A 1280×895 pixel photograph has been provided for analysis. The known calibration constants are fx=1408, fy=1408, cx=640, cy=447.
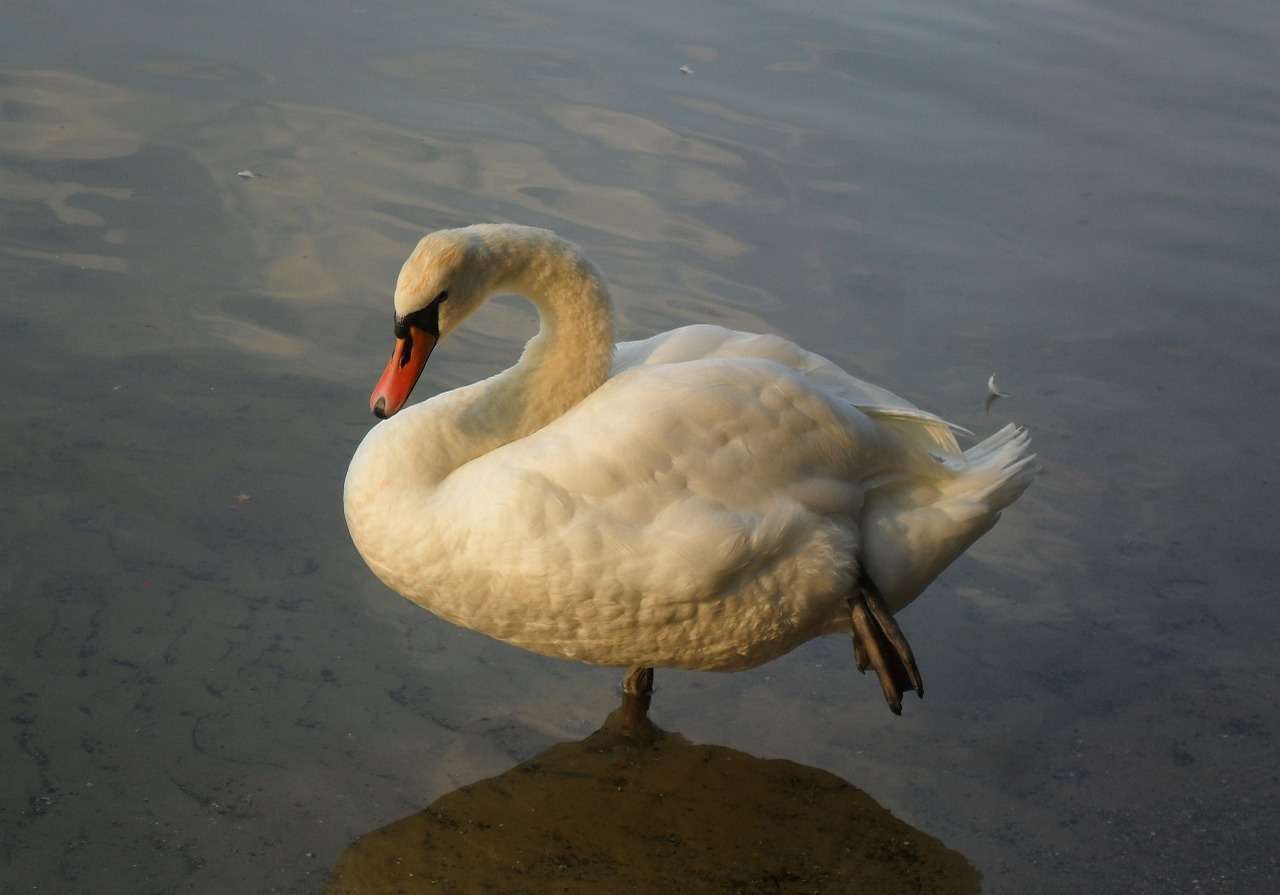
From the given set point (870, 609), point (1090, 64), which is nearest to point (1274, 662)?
point (870, 609)

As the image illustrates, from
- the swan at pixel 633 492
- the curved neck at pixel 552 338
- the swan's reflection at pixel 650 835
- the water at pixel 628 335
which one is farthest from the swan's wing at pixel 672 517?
the water at pixel 628 335

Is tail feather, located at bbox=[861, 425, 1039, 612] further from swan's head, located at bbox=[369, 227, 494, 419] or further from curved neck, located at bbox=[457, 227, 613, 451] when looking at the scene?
swan's head, located at bbox=[369, 227, 494, 419]

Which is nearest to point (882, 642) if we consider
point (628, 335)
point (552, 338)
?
point (552, 338)

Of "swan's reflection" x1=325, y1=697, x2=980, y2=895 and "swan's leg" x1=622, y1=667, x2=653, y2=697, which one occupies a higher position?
"swan's leg" x1=622, y1=667, x2=653, y2=697

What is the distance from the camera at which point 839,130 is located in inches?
323

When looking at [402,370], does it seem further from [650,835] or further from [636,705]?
[650,835]

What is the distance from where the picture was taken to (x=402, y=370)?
368 centimetres

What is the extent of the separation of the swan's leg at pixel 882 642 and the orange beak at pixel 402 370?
1.35 meters

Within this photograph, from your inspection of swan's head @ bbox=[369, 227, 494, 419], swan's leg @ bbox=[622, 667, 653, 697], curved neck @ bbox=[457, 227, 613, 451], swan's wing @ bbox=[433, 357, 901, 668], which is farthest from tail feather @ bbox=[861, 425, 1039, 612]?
swan's head @ bbox=[369, 227, 494, 419]

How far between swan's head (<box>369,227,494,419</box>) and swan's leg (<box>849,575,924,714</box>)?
4.42 feet

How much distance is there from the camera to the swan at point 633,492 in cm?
351

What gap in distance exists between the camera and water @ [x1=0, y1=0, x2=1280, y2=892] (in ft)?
12.7

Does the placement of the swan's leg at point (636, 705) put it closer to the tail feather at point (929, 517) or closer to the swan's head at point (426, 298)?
the tail feather at point (929, 517)

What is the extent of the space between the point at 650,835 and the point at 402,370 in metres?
1.39
